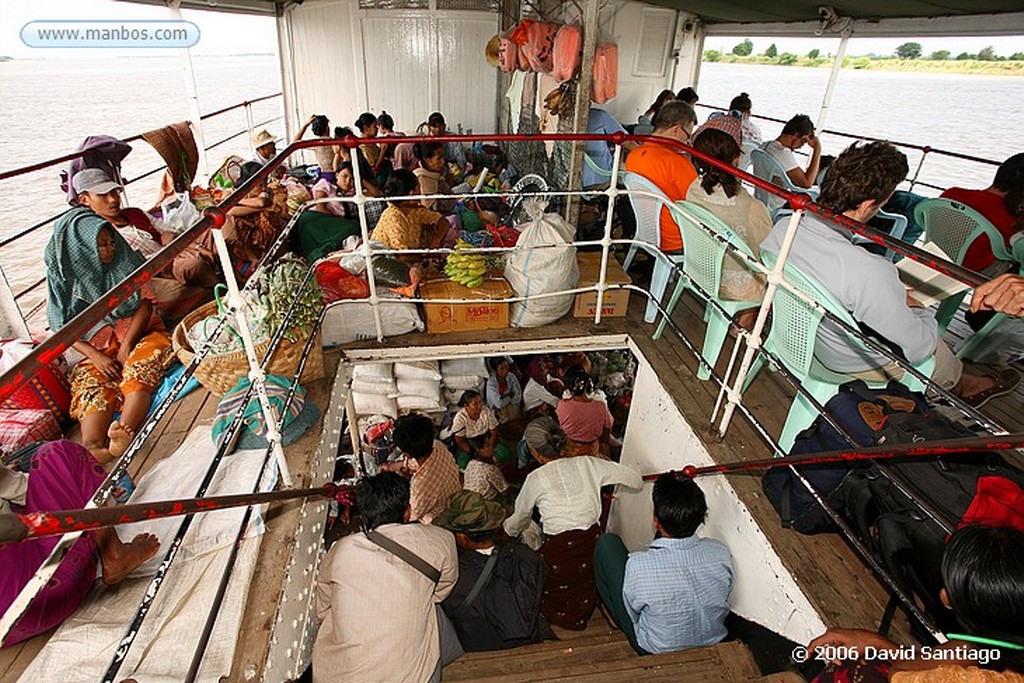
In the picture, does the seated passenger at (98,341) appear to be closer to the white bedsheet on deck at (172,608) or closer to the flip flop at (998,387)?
the white bedsheet on deck at (172,608)

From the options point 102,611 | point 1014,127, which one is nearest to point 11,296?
point 102,611

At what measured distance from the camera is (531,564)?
237cm

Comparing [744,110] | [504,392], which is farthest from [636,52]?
[504,392]

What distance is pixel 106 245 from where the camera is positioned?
2.58m

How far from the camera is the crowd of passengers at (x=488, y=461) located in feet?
5.79

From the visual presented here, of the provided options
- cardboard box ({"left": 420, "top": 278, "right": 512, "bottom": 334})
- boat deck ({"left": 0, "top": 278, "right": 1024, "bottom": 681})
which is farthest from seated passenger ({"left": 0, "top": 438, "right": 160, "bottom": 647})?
cardboard box ({"left": 420, "top": 278, "right": 512, "bottom": 334})

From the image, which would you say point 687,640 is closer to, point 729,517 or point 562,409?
point 729,517

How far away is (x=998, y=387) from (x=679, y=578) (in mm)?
2126

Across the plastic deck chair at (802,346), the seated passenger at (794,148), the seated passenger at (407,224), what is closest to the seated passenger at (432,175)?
the seated passenger at (407,224)

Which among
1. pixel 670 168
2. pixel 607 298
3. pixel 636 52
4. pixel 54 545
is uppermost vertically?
pixel 636 52

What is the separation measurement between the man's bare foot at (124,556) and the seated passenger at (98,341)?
823mm

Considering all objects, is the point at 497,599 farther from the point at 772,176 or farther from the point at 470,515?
the point at 772,176

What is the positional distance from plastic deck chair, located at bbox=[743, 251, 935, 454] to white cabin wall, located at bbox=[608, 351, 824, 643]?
0.37 m

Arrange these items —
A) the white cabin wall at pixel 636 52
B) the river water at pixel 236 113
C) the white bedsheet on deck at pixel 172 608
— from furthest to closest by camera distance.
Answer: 1. the river water at pixel 236 113
2. the white cabin wall at pixel 636 52
3. the white bedsheet on deck at pixel 172 608
